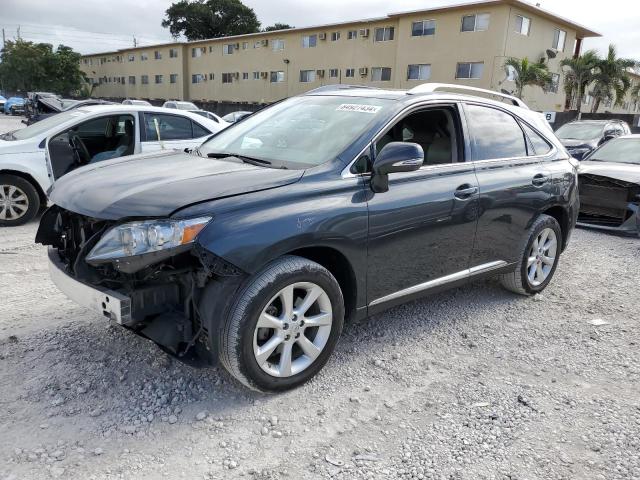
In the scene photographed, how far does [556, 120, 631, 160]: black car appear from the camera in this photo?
45.1 feet

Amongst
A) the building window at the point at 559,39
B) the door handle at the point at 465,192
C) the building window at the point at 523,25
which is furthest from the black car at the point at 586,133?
the building window at the point at 559,39

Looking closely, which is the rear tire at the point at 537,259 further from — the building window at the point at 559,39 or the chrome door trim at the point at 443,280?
the building window at the point at 559,39

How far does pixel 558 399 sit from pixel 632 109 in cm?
6582

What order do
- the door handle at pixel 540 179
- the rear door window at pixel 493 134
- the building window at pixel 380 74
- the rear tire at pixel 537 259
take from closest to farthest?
the rear door window at pixel 493 134 → the door handle at pixel 540 179 → the rear tire at pixel 537 259 → the building window at pixel 380 74

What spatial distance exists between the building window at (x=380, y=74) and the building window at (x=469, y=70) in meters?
5.54

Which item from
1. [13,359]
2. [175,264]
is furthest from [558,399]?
[13,359]

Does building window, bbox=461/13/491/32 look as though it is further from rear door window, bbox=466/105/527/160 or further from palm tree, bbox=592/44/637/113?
rear door window, bbox=466/105/527/160

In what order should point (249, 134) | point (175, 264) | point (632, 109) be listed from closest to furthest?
point (175, 264)
point (249, 134)
point (632, 109)

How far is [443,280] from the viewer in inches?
152

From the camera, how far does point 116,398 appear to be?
9.55 feet

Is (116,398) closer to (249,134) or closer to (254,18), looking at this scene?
(249,134)

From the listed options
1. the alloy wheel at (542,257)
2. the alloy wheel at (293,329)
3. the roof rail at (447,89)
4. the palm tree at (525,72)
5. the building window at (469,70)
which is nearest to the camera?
the alloy wheel at (293,329)

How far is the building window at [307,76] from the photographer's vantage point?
39.7 meters

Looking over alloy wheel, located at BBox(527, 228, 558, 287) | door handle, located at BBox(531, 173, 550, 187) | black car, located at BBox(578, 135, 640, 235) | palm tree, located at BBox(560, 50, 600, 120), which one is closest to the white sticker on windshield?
door handle, located at BBox(531, 173, 550, 187)
